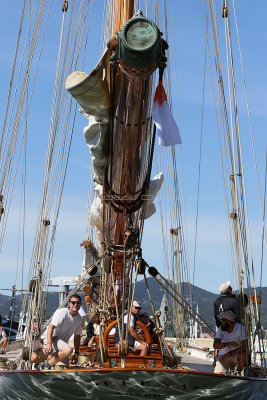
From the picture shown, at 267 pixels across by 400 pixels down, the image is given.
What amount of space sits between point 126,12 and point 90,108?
7.33 feet

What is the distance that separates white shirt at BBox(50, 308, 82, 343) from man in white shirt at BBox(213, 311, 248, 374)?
2279 mm

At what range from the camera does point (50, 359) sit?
10.5 m

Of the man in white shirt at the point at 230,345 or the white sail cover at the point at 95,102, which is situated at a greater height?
the white sail cover at the point at 95,102

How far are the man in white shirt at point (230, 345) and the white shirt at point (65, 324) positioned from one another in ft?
7.48

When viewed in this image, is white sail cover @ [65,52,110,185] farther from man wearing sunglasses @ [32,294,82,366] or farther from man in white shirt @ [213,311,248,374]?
man in white shirt @ [213,311,248,374]

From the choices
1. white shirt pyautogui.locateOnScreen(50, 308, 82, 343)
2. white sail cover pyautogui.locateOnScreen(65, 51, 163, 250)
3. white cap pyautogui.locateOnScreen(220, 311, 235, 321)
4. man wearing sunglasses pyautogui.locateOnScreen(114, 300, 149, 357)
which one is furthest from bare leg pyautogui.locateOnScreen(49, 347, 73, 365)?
white sail cover pyautogui.locateOnScreen(65, 51, 163, 250)

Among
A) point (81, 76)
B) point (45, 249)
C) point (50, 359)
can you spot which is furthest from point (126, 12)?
point (50, 359)

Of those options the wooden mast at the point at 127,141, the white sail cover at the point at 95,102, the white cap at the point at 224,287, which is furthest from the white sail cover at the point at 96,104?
the white cap at the point at 224,287

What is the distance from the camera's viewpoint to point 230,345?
33.9ft

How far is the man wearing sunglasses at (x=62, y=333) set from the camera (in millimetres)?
10359

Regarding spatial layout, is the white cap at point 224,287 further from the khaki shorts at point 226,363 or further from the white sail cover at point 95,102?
A: the white sail cover at point 95,102

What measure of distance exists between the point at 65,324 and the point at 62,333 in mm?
153

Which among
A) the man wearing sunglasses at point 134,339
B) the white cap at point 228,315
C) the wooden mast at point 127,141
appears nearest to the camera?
the wooden mast at point 127,141

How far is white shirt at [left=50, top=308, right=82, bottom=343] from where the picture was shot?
1055 centimetres
